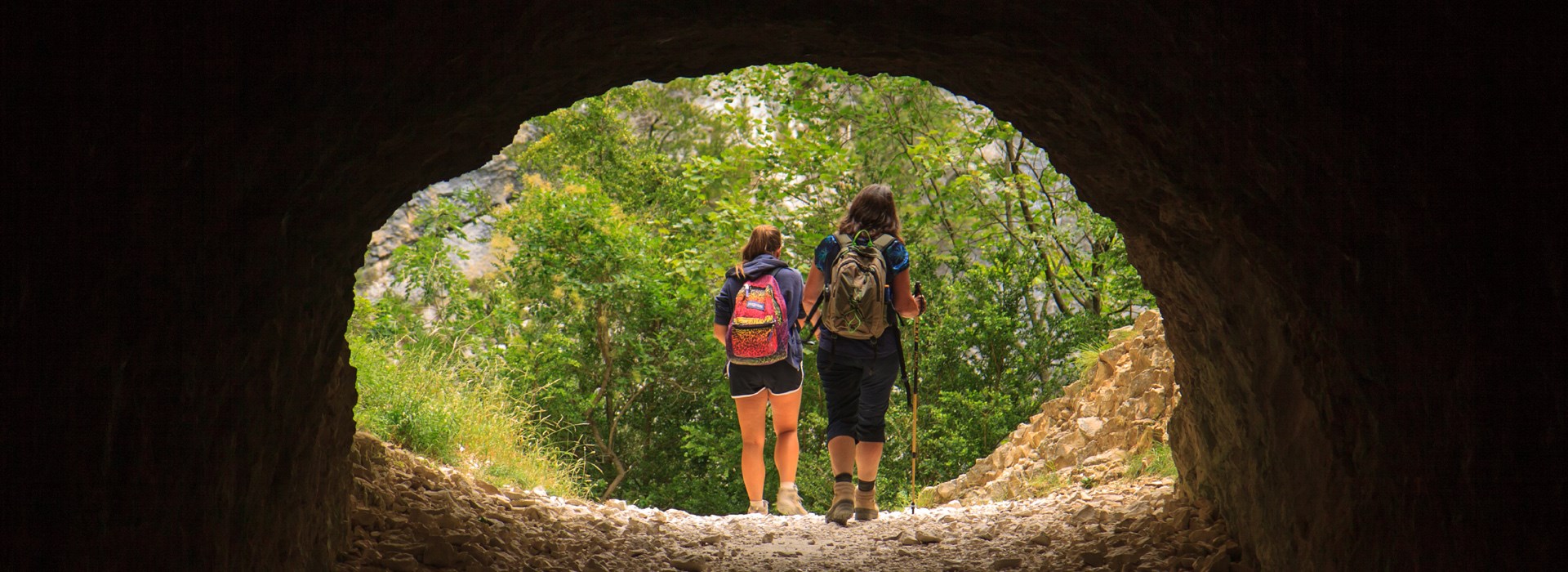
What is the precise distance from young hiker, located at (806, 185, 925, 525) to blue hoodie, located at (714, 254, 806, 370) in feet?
1.50

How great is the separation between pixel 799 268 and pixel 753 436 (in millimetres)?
7935

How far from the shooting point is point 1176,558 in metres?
4.30

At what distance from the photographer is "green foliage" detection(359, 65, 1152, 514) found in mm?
13102

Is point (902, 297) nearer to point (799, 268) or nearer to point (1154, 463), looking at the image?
point (1154, 463)

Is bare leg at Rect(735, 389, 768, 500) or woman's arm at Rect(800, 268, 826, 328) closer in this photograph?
woman's arm at Rect(800, 268, 826, 328)

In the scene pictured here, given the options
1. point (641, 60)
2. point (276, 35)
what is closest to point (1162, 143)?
point (641, 60)

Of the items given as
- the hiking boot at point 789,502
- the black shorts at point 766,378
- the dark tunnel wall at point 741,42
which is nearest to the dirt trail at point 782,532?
the hiking boot at point 789,502

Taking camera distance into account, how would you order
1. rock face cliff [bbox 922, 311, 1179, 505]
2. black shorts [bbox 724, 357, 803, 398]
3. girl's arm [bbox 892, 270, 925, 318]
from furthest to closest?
rock face cliff [bbox 922, 311, 1179, 505], black shorts [bbox 724, 357, 803, 398], girl's arm [bbox 892, 270, 925, 318]

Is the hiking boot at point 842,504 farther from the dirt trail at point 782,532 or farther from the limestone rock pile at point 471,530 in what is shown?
the limestone rock pile at point 471,530

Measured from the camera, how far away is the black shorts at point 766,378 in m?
6.45

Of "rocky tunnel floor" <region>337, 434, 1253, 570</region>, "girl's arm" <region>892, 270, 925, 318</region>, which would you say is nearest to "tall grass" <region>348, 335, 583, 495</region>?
"rocky tunnel floor" <region>337, 434, 1253, 570</region>

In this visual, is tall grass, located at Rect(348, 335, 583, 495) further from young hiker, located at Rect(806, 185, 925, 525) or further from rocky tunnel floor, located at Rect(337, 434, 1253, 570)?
young hiker, located at Rect(806, 185, 925, 525)

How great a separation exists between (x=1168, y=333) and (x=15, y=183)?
4383 mm

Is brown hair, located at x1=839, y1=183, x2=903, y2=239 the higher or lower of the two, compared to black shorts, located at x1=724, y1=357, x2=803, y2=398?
higher
